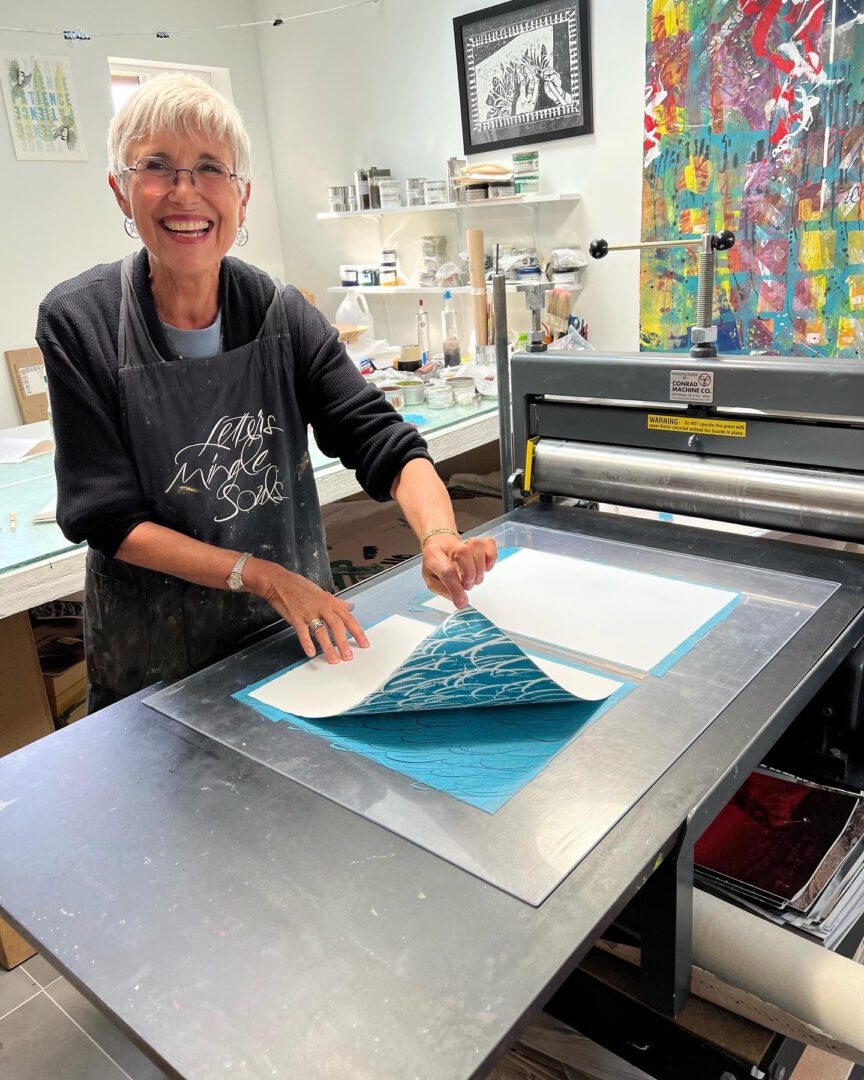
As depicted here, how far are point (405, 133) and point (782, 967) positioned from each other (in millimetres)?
3568

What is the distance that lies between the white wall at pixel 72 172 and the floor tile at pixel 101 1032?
2.42m

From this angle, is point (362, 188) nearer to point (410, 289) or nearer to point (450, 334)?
point (410, 289)

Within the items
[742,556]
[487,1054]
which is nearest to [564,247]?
[742,556]

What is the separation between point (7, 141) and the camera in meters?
3.36

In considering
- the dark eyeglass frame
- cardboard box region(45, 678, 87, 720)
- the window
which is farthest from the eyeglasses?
the window

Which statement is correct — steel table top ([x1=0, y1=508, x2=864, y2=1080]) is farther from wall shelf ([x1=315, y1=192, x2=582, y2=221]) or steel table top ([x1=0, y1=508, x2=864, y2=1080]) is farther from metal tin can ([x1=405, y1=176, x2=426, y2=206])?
metal tin can ([x1=405, y1=176, x2=426, y2=206])

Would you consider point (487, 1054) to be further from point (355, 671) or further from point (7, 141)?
point (7, 141)

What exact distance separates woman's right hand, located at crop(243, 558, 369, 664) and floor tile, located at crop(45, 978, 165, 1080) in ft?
3.55

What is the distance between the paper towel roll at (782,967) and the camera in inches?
31.9

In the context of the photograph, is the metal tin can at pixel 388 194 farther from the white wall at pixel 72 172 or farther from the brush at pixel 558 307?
the white wall at pixel 72 172

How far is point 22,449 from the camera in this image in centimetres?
252

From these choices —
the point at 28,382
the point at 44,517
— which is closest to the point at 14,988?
the point at 44,517

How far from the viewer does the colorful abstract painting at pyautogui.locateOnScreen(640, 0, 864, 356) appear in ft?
8.04

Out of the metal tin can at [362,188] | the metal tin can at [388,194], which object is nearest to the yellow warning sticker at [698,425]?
the metal tin can at [388,194]
